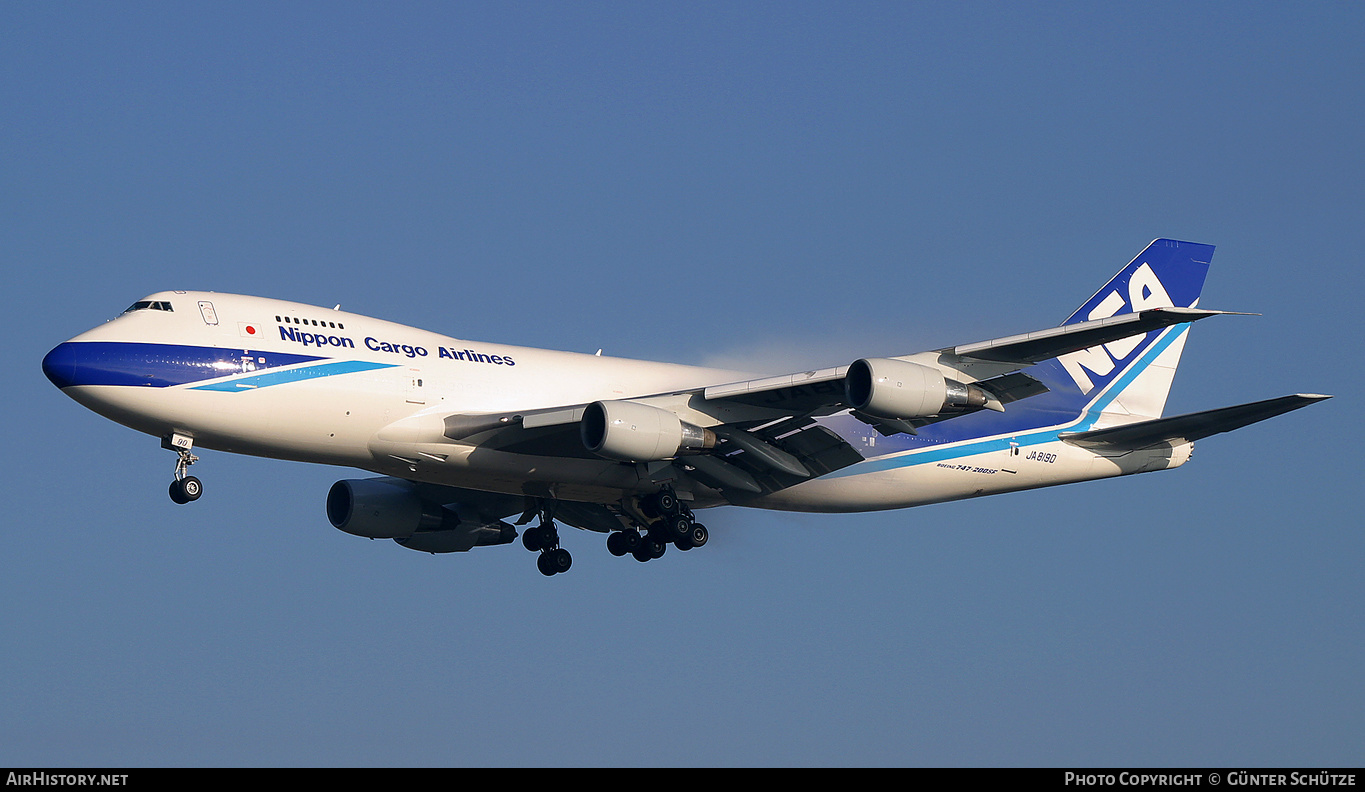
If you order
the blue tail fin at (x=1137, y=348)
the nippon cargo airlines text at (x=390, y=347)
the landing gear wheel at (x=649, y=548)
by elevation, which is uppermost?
the blue tail fin at (x=1137, y=348)

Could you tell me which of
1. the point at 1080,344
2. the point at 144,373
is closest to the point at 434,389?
the point at 144,373

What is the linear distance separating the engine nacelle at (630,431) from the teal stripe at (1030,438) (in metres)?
6.71

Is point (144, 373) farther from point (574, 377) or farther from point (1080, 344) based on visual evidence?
point (1080, 344)

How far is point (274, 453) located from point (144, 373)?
10.7ft

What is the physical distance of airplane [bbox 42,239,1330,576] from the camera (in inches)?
1210

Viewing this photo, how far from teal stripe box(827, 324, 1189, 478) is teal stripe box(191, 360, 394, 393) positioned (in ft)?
40.9

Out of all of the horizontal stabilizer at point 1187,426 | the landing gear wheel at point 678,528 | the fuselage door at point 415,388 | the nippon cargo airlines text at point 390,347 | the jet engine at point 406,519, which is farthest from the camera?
the jet engine at point 406,519

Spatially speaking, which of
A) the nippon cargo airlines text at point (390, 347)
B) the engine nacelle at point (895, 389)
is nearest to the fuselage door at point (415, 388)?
the nippon cargo airlines text at point (390, 347)

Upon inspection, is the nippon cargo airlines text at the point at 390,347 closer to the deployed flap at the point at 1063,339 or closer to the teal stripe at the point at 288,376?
the teal stripe at the point at 288,376

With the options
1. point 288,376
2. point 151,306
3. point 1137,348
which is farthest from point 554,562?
point 1137,348

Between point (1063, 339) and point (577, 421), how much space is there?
34.7 feet

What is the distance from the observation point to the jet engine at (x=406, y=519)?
126 feet

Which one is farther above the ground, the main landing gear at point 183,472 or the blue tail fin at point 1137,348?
the blue tail fin at point 1137,348
